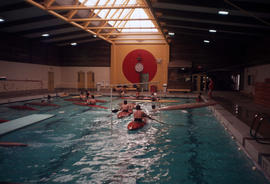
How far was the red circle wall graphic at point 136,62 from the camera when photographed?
23109 millimetres

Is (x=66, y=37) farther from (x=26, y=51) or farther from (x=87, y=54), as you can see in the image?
(x=87, y=54)

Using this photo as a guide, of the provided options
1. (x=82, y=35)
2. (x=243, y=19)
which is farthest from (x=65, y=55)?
(x=243, y=19)

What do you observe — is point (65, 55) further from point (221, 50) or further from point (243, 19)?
point (243, 19)

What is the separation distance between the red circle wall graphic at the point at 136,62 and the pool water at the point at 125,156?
1472 cm

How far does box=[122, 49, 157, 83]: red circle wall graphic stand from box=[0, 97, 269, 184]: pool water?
14718 millimetres

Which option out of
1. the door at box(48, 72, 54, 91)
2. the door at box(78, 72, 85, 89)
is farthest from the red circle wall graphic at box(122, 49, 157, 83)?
the door at box(48, 72, 54, 91)

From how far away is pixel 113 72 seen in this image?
23.8 m

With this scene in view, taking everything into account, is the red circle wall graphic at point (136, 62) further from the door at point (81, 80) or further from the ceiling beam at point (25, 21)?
the ceiling beam at point (25, 21)

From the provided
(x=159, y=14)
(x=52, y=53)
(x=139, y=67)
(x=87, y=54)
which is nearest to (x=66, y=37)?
(x=52, y=53)

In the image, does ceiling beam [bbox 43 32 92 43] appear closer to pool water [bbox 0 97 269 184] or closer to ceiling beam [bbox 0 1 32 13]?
ceiling beam [bbox 0 1 32 13]

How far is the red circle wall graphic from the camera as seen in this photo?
23.1m

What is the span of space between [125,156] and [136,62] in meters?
18.6

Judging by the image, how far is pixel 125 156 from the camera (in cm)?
565

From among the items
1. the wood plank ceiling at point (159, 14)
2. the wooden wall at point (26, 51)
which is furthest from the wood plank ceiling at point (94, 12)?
the wooden wall at point (26, 51)
